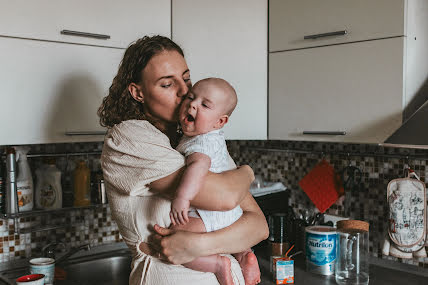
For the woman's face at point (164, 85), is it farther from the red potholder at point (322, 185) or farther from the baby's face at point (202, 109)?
the red potholder at point (322, 185)

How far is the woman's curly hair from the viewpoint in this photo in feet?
4.13

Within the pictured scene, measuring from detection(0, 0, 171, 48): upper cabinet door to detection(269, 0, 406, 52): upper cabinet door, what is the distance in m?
0.50

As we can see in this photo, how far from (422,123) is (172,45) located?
2.91 feet

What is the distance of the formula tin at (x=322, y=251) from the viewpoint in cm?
184

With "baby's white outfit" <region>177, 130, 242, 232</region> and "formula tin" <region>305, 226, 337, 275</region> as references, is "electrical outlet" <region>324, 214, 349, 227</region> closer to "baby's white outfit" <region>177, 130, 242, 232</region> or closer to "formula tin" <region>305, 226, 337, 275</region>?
"formula tin" <region>305, 226, 337, 275</region>

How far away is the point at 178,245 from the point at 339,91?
1007 millimetres

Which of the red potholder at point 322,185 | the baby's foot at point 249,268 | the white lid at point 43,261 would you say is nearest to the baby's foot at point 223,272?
the baby's foot at point 249,268

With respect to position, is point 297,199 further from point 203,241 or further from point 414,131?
point 203,241

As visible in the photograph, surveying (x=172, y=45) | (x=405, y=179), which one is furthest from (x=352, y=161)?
(x=172, y=45)

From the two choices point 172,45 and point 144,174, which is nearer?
point 144,174

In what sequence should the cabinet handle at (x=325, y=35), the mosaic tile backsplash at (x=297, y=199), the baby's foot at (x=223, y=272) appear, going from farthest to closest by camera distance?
the mosaic tile backsplash at (x=297, y=199) → the cabinet handle at (x=325, y=35) → the baby's foot at (x=223, y=272)

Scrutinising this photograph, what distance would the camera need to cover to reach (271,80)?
1.99 metres

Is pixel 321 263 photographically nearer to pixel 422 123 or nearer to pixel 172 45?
pixel 422 123

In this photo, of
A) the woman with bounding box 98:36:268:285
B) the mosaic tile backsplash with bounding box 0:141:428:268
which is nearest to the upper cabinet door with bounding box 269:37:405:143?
the mosaic tile backsplash with bounding box 0:141:428:268
